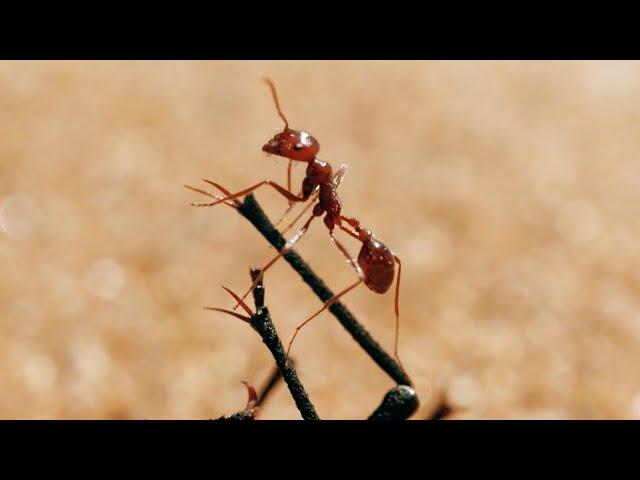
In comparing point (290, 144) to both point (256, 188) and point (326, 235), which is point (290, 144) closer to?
point (256, 188)

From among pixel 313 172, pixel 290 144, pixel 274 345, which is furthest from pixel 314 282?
pixel 313 172

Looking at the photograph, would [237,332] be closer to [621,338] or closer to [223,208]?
[223,208]

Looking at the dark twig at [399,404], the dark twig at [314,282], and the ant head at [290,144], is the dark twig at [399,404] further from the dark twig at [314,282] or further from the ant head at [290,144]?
the ant head at [290,144]

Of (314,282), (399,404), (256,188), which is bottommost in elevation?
(399,404)

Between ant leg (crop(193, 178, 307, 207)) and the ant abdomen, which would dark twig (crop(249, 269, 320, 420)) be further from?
the ant abdomen

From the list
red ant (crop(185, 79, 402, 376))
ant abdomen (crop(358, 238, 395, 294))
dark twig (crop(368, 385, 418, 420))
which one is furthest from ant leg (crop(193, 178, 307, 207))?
dark twig (crop(368, 385, 418, 420))
